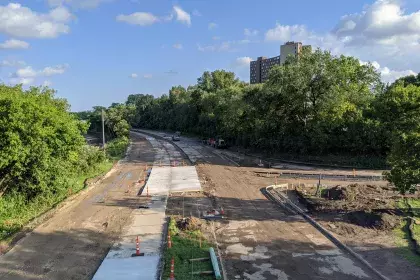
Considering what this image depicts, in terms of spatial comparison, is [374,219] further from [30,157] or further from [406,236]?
[30,157]

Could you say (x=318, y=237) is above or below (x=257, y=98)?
below

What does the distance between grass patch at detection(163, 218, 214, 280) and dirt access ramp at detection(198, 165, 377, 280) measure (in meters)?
0.87

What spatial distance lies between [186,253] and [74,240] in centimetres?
624

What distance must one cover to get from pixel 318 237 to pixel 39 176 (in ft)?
53.1

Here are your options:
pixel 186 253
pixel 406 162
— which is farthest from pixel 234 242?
pixel 406 162

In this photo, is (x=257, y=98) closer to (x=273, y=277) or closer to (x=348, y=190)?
(x=348, y=190)

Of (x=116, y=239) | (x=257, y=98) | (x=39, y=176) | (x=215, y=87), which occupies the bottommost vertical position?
(x=116, y=239)

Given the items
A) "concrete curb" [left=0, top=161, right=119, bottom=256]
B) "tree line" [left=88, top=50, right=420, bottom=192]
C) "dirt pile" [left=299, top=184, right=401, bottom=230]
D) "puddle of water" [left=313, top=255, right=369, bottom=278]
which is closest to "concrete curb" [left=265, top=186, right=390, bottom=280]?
"puddle of water" [left=313, top=255, right=369, bottom=278]

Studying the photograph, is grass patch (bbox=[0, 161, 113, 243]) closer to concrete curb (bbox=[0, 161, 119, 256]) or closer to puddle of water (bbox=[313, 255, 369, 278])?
concrete curb (bbox=[0, 161, 119, 256])

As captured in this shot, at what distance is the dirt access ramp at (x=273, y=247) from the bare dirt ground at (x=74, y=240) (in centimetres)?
560

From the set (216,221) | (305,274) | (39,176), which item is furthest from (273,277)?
(39,176)

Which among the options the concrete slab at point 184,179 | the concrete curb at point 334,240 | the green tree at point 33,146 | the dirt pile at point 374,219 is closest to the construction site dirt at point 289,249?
the concrete curb at point 334,240

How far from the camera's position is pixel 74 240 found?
59.4 ft

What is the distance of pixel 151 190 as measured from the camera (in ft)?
93.1
